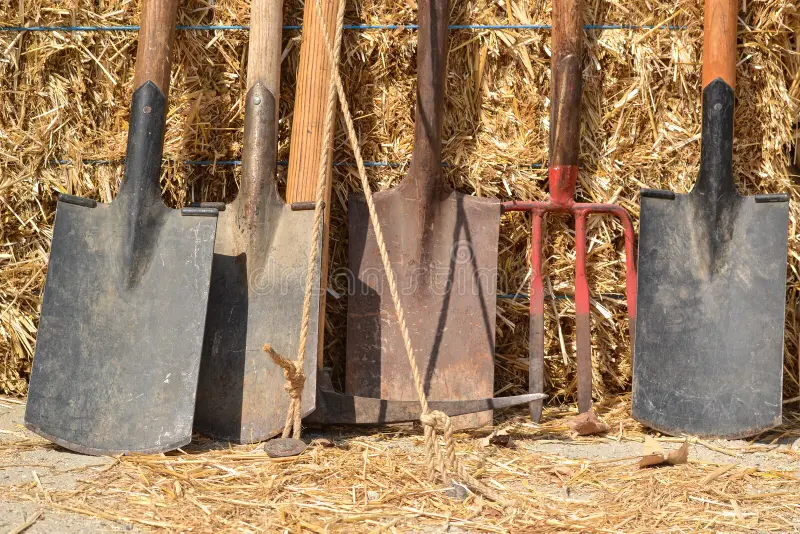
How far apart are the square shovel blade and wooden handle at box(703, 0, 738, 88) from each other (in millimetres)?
40

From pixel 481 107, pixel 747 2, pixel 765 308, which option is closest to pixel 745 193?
pixel 765 308

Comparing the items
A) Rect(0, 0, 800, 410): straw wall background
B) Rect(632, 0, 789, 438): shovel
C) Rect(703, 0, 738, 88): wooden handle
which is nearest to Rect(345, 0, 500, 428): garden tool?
Rect(0, 0, 800, 410): straw wall background

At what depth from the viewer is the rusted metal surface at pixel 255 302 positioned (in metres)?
2.30

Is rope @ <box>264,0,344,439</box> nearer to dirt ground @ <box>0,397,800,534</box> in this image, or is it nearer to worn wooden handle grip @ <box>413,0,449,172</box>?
dirt ground @ <box>0,397,800,534</box>

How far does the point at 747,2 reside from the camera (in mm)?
2562

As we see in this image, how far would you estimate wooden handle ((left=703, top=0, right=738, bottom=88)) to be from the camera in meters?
2.48

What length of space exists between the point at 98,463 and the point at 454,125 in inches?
58.9

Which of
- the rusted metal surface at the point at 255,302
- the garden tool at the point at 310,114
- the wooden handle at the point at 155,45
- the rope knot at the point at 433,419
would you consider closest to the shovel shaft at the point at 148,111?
the wooden handle at the point at 155,45

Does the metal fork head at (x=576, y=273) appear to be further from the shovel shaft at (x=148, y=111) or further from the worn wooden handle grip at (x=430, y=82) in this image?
the shovel shaft at (x=148, y=111)

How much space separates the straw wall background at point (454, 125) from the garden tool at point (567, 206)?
0.25ft

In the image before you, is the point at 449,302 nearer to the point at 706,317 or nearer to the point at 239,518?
the point at 706,317

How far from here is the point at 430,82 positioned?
2.54 metres

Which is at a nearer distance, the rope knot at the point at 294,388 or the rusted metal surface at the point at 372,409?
the rope knot at the point at 294,388

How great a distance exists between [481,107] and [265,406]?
3.92 ft
